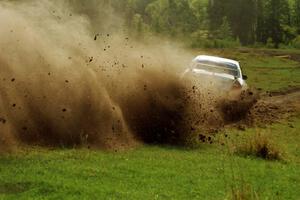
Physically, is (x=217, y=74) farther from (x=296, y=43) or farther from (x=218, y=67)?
(x=296, y=43)

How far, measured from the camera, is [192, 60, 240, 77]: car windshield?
65.9 ft

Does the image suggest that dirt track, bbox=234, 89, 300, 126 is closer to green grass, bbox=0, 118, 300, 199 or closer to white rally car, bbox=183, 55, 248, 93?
white rally car, bbox=183, 55, 248, 93

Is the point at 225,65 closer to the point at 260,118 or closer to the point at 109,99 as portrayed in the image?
the point at 260,118

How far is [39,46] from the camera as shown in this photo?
1318 cm

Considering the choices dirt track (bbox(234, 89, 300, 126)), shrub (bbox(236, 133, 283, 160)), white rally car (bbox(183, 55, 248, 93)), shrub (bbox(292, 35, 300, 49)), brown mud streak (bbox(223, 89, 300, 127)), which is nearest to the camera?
shrub (bbox(236, 133, 283, 160))

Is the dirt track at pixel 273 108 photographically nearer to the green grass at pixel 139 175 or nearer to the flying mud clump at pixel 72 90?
the flying mud clump at pixel 72 90

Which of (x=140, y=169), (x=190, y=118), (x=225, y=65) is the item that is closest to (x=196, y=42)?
(x=225, y=65)

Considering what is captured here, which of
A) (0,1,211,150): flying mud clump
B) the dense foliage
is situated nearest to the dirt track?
(0,1,211,150): flying mud clump

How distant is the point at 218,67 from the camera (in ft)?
66.7

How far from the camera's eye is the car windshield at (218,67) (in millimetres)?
20094

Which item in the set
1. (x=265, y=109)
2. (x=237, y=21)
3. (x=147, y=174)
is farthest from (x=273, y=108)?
(x=237, y=21)

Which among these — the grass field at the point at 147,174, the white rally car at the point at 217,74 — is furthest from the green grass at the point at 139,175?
the white rally car at the point at 217,74

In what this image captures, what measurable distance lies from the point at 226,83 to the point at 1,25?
27.8 feet

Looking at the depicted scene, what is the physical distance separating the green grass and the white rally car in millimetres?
5312
